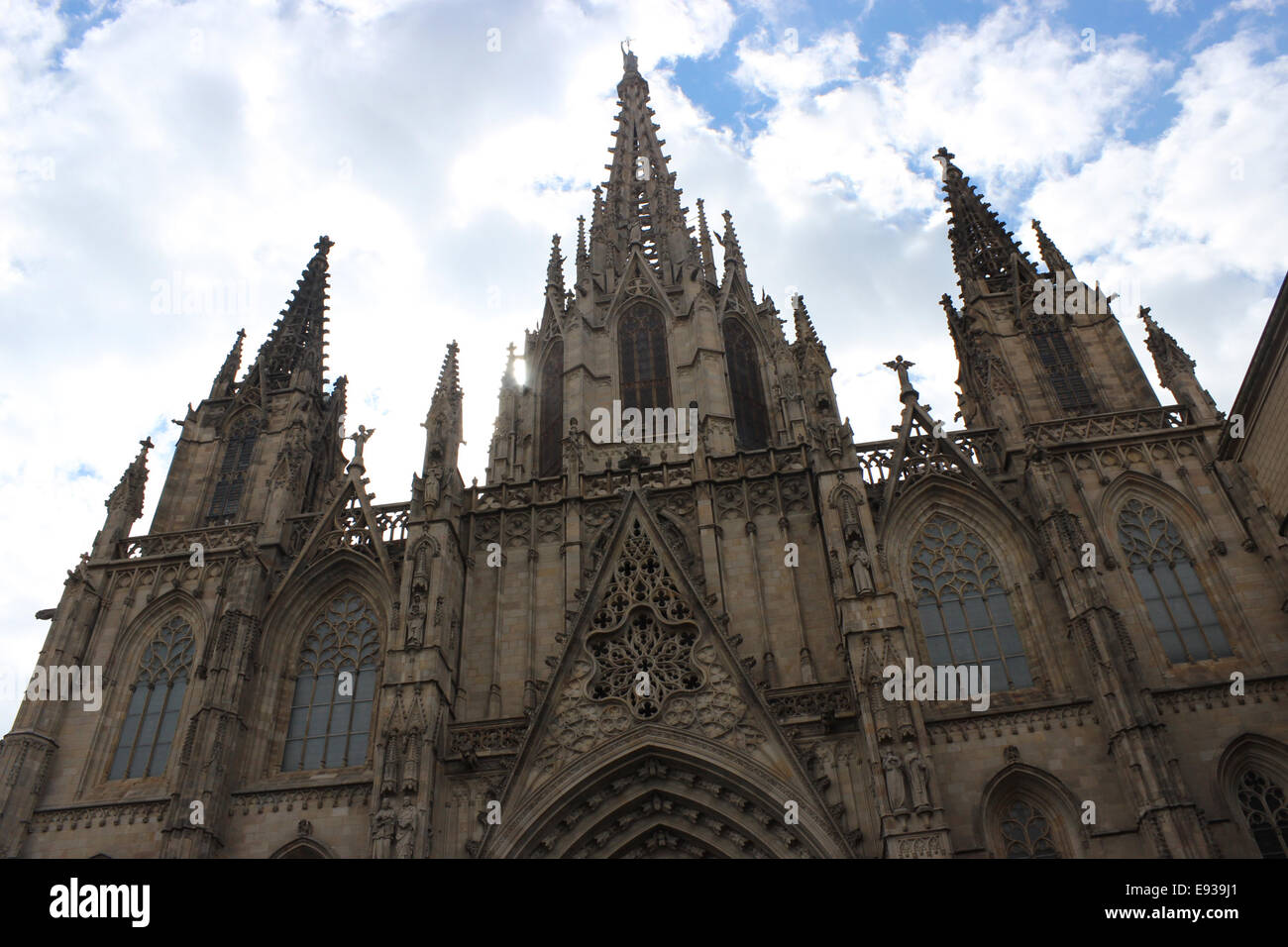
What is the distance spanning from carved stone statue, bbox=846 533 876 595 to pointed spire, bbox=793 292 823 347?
7.61 m

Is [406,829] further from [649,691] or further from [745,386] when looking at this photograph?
[745,386]

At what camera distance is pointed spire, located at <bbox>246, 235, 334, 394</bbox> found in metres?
30.0

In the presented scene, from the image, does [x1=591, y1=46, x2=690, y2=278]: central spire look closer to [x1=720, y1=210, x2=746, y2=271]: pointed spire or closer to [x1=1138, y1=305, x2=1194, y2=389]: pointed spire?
[x1=720, y1=210, x2=746, y2=271]: pointed spire

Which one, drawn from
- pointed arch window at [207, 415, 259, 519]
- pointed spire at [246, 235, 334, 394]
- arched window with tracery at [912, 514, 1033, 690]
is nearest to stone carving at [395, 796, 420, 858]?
arched window with tracery at [912, 514, 1033, 690]

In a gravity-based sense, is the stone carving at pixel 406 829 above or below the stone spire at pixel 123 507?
below

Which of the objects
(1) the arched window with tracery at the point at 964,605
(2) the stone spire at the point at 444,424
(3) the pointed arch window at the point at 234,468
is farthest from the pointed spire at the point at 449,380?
(1) the arched window with tracery at the point at 964,605

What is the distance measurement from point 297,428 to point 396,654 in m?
10.5

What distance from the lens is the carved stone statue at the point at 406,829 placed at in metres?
15.9

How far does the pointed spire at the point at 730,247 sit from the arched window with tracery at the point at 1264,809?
21.2m

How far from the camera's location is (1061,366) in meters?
24.5

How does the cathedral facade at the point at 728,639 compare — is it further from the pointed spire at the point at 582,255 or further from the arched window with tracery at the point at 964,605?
the pointed spire at the point at 582,255

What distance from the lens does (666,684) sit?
729 inches
